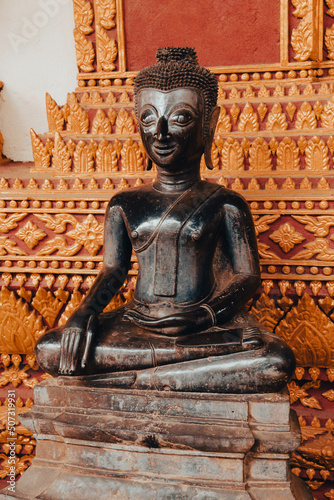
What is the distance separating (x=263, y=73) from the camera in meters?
3.28

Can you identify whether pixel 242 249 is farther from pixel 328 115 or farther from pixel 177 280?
pixel 328 115

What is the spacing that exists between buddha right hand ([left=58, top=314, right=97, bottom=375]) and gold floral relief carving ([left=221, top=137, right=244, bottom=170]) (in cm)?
118

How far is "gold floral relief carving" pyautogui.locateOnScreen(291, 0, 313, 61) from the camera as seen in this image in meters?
3.20

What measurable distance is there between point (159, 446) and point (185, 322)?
425 mm

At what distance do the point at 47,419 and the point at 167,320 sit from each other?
1.80ft

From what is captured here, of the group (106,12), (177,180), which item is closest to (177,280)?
(177,180)

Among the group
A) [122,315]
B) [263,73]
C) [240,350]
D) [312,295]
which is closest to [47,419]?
[122,315]

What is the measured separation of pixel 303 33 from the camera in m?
3.21

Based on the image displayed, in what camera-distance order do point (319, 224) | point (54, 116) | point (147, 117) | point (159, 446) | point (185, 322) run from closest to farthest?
point (159, 446) → point (185, 322) → point (147, 117) → point (319, 224) → point (54, 116)

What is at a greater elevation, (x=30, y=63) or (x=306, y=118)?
(x=30, y=63)

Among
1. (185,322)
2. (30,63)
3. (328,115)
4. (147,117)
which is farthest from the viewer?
Result: (30,63)

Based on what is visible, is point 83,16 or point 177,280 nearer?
point 177,280

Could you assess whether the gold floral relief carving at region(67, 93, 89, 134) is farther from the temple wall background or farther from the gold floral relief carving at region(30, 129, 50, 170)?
the temple wall background

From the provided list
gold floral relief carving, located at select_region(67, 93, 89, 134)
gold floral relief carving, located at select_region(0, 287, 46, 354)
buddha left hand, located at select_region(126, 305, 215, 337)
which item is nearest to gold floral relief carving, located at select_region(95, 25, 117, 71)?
gold floral relief carving, located at select_region(67, 93, 89, 134)
